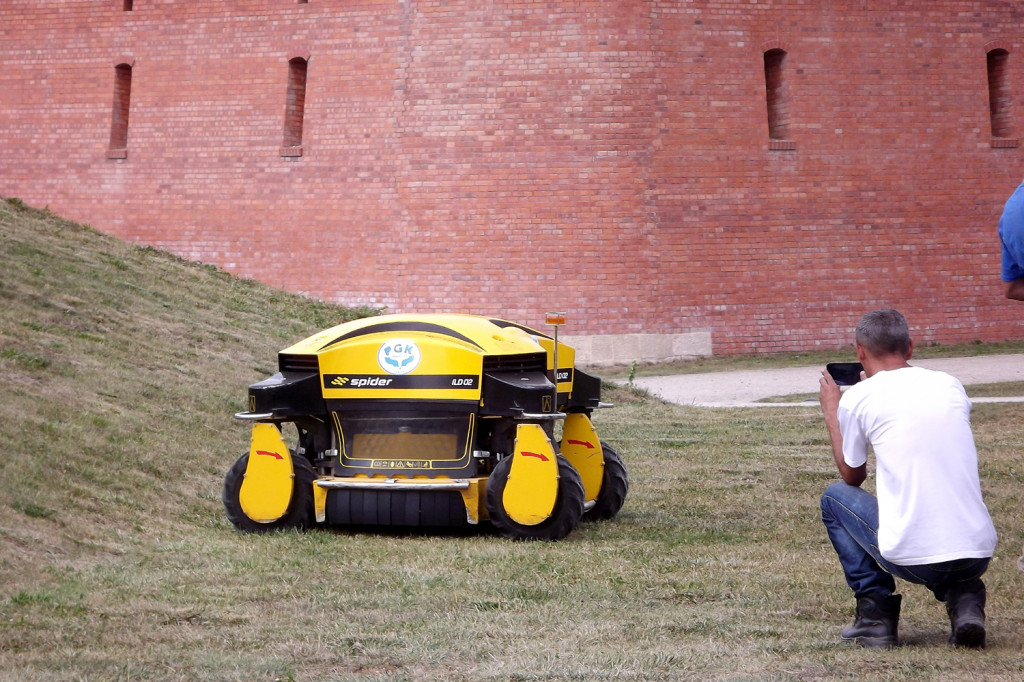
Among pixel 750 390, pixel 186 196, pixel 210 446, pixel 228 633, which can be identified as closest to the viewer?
pixel 228 633

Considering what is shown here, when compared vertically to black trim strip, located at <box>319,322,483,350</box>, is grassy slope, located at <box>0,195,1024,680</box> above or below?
below

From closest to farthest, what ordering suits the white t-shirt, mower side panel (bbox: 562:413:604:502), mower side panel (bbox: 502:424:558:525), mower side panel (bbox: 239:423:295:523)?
the white t-shirt, mower side panel (bbox: 502:424:558:525), mower side panel (bbox: 239:423:295:523), mower side panel (bbox: 562:413:604:502)

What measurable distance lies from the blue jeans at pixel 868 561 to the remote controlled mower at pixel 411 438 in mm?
2209

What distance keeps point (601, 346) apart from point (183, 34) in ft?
33.9

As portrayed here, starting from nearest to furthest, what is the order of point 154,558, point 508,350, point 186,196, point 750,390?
point 154,558
point 508,350
point 750,390
point 186,196

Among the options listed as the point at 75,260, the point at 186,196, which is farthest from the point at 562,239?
the point at 75,260

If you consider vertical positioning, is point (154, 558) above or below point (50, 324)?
below

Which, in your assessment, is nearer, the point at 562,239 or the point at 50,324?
the point at 50,324

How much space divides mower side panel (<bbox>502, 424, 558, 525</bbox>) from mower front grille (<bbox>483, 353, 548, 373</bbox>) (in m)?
0.42

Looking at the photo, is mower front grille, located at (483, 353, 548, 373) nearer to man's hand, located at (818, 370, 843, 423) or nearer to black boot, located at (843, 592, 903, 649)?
man's hand, located at (818, 370, 843, 423)

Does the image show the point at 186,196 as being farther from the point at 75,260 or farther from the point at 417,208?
the point at 75,260

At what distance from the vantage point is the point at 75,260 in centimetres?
1471

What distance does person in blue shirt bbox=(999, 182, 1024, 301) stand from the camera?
4.79 meters

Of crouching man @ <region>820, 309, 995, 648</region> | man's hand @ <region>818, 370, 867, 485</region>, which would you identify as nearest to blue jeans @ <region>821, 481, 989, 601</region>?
crouching man @ <region>820, 309, 995, 648</region>
